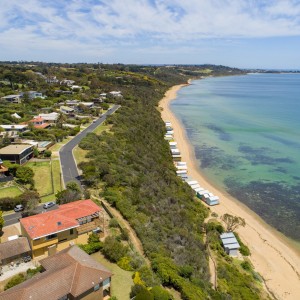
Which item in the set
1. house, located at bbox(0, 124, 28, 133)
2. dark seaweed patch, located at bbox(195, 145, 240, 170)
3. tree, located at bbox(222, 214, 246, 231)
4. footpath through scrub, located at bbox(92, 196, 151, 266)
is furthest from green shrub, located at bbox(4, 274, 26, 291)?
house, located at bbox(0, 124, 28, 133)

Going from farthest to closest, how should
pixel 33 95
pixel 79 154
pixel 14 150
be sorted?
pixel 33 95
pixel 79 154
pixel 14 150

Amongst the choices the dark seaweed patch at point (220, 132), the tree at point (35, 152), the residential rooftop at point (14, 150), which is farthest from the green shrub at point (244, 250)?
the dark seaweed patch at point (220, 132)

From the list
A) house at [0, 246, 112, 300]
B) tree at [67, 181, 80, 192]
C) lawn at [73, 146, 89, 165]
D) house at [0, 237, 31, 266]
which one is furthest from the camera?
lawn at [73, 146, 89, 165]

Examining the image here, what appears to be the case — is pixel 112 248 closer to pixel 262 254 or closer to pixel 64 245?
pixel 64 245

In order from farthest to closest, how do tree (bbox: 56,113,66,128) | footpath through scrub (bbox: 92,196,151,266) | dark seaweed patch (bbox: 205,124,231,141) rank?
1. dark seaweed patch (bbox: 205,124,231,141)
2. tree (bbox: 56,113,66,128)
3. footpath through scrub (bbox: 92,196,151,266)

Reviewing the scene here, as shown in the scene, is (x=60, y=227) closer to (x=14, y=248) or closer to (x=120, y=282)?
(x=14, y=248)

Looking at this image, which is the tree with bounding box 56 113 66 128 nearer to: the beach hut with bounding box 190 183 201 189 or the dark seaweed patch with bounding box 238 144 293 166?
the beach hut with bounding box 190 183 201 189

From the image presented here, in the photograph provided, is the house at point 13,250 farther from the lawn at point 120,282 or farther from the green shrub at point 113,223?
the green shrub at point 113,223

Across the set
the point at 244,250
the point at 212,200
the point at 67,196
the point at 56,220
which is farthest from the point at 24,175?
the point at 244,250
